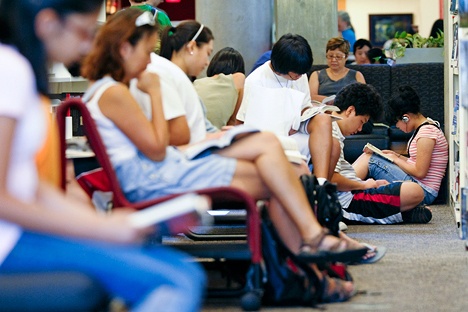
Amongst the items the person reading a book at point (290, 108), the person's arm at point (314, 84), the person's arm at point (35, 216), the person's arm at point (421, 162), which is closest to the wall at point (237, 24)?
the person's arm at point (314, 84)

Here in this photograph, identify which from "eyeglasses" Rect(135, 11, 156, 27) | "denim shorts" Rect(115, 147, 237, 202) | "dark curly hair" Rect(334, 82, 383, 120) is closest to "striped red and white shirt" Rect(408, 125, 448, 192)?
"dark curly hair" Rect(334, 82, 383, 120)

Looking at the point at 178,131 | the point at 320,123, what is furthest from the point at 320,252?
the point at 320,123

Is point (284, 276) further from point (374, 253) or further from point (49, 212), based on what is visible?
point (49, 212)

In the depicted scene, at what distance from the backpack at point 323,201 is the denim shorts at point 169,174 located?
52 cm

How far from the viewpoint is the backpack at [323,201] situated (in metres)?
3.63

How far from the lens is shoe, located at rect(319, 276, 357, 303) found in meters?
3.25

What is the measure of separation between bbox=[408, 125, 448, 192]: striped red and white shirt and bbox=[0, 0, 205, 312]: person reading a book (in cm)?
443

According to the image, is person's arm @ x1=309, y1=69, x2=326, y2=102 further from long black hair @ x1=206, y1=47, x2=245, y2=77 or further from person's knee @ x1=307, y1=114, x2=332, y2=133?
person's knee @ x1=307, y1=114, x2=332, y2=133

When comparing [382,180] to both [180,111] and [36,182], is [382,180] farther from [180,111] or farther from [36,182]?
[36,182]

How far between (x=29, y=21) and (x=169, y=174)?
1511mm

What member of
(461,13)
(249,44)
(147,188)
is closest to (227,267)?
(147,188)

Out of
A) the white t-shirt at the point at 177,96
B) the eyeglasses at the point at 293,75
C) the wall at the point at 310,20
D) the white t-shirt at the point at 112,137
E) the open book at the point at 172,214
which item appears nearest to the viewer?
the open book at the point at 172,214

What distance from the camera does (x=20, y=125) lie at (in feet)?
5.38

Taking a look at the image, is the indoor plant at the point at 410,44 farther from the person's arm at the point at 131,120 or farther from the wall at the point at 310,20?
the person's arm at the point at 131,120
